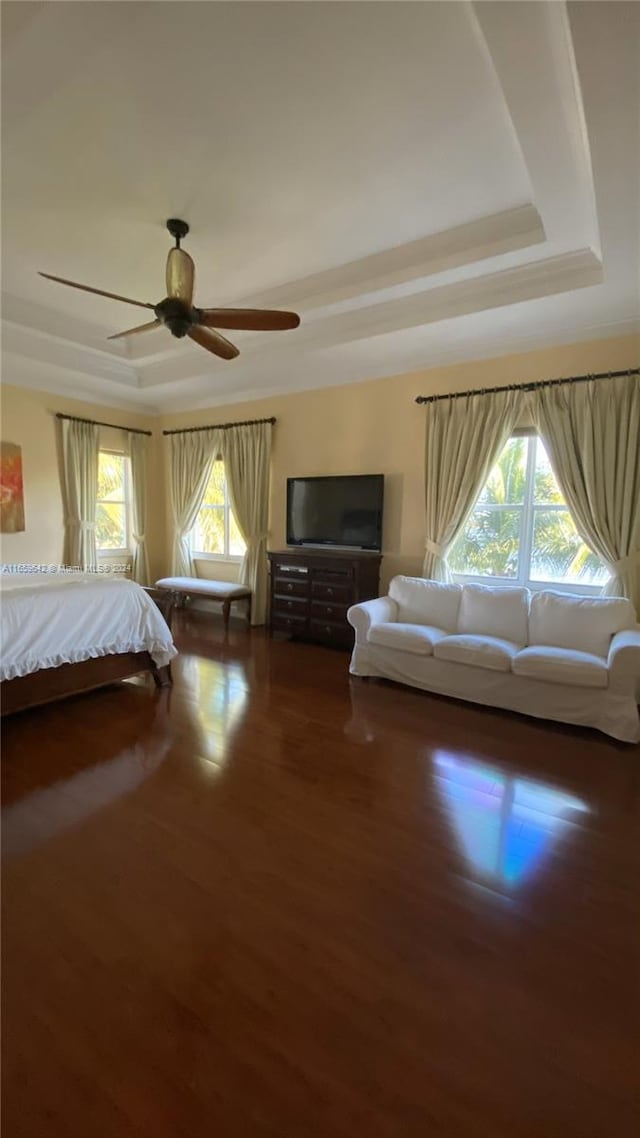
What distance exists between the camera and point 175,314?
2.70 meters

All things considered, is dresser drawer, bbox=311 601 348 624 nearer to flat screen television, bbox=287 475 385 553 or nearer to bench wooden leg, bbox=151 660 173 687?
flat screen television, bbox=287 475 385 553

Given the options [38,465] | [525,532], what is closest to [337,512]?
[525,532]

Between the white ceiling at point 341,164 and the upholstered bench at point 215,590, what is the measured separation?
2.72 metres

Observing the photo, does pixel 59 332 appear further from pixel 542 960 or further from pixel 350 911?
pixel 542 960

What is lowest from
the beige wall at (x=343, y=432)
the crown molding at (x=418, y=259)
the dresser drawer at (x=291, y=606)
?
the dresser drawer at (x=291, y=606)

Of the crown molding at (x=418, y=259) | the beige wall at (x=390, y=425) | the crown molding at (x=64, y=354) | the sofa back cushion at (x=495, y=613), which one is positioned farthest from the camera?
the crown molding at (x=64, y=354)

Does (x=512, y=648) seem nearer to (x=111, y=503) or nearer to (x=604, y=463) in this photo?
(x=604, y=463)

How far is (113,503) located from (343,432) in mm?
3299

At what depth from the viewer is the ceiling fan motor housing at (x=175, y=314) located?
Result: 8.75ft

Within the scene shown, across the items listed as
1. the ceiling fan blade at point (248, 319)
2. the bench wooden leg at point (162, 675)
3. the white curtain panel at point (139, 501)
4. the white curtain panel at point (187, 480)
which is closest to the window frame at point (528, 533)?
the ceiling fan blade at point (248, 319)

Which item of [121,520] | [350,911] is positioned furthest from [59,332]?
[350,911]

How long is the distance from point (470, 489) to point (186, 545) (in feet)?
13.0

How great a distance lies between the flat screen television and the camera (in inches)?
185

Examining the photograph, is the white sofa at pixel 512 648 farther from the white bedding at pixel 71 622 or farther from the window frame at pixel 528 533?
the white bedding at pixel 71 622
